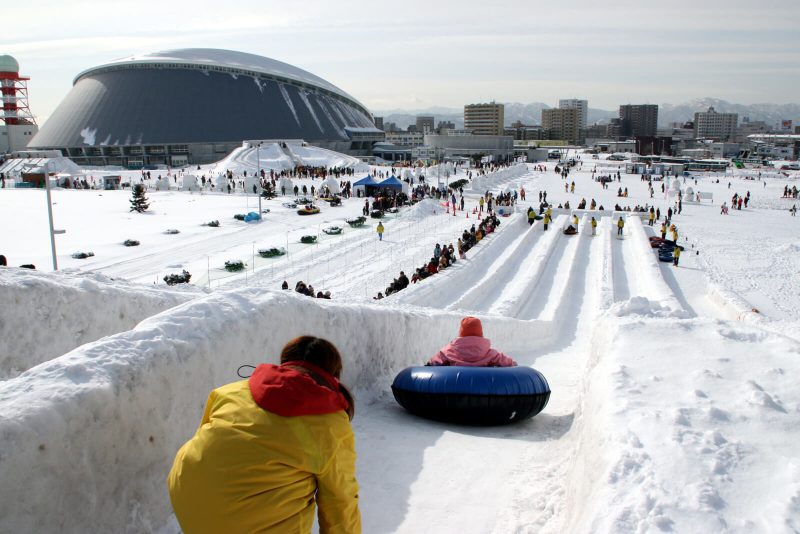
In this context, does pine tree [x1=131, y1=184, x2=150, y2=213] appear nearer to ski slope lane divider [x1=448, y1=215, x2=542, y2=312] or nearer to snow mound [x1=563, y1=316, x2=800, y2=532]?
ski slope lane divider [x1=448, y1=215, x2=542, y2=312]

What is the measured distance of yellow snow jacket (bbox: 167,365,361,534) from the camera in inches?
88.2

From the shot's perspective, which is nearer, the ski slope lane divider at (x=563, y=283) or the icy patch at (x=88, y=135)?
the ski slope lane divider at (x=563, y=283)

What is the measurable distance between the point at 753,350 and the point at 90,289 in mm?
5386

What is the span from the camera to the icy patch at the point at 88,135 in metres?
61.4

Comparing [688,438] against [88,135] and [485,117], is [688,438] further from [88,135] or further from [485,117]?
[485,117]

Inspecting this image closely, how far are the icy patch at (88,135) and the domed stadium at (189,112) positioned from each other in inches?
3.5

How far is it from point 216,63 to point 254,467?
7384 cm

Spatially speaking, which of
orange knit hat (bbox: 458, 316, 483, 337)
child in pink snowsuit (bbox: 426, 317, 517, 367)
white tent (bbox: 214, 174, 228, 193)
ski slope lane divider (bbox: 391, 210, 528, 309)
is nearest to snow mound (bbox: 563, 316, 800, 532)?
child in pink snowsuit (bbox: 426, 317, 517, 367)

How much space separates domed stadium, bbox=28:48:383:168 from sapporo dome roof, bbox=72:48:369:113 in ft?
0.37

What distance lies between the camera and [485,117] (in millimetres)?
167375

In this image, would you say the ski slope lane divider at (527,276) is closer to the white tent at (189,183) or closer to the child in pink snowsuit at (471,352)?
the child in pink snowsuit at (471,352)

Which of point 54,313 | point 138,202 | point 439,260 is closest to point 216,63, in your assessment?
point 138,202

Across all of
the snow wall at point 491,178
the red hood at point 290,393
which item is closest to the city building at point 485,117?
the snow wall at point 491,178

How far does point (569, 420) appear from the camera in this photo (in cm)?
535
